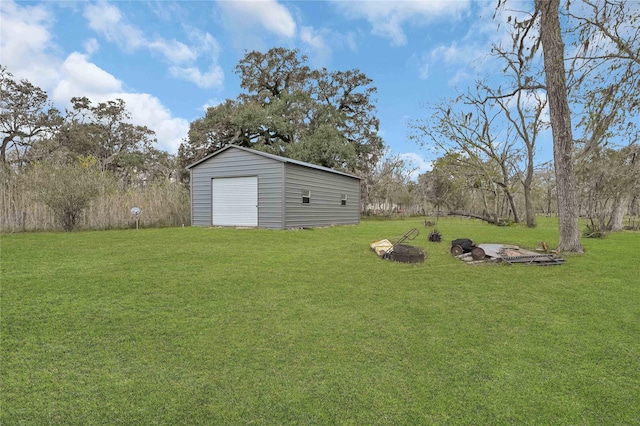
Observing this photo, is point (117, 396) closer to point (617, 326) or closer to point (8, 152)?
point (617, 326)

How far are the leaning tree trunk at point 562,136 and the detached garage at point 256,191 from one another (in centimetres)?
727

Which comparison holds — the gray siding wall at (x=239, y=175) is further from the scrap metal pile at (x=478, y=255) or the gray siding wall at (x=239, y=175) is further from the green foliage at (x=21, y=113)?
the green foliage at (x=21, y=113)

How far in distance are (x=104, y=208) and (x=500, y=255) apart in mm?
11362

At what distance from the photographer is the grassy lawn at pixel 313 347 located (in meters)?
1.67

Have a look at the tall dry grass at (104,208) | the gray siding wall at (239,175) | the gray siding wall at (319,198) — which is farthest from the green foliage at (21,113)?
the gray siding wall at (319,198)

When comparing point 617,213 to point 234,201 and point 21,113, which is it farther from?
point 21,113

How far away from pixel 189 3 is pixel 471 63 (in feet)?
26.4

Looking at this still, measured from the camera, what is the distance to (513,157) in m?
15.8

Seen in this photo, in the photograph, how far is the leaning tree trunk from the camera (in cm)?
626

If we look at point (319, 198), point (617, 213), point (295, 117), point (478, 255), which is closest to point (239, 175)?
point (319, 198)

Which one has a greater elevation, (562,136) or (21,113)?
(21,113)

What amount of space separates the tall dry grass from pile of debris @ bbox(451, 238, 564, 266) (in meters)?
10.5

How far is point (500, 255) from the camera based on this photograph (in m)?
5.57

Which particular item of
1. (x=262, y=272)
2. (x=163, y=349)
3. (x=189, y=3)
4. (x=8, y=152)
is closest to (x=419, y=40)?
(x=189, y=3)
